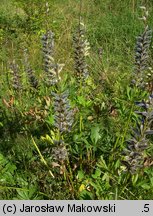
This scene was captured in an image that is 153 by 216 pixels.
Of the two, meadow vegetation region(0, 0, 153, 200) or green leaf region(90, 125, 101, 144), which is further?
green leaf region(90, 125, 101, 144)

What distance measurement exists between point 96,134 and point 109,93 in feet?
4.77

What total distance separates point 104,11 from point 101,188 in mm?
5716

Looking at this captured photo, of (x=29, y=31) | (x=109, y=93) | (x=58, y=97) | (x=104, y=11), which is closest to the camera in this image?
(x=58, y=97)

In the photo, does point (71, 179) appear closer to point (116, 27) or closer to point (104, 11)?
point (116, 27)

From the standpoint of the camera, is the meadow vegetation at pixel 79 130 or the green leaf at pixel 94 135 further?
the green leaf at pixel 94 135

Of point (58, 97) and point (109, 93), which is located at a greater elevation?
point (58, 97)

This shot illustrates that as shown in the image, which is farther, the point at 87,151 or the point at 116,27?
the point at 116,27

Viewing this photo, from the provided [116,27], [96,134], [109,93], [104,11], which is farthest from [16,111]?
[104,11]

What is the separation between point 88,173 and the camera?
9.37 feet

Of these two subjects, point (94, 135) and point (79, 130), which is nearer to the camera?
point (94, 135)

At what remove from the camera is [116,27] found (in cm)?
671

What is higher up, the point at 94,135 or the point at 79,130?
the point at 94,135

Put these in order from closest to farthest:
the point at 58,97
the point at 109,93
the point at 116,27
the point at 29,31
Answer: the point at 58,97 → the point at 109,93 → the point at 116,27 → the point at 29,31

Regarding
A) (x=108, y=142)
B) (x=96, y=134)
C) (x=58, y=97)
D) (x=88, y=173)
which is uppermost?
(x=58, y=97)
